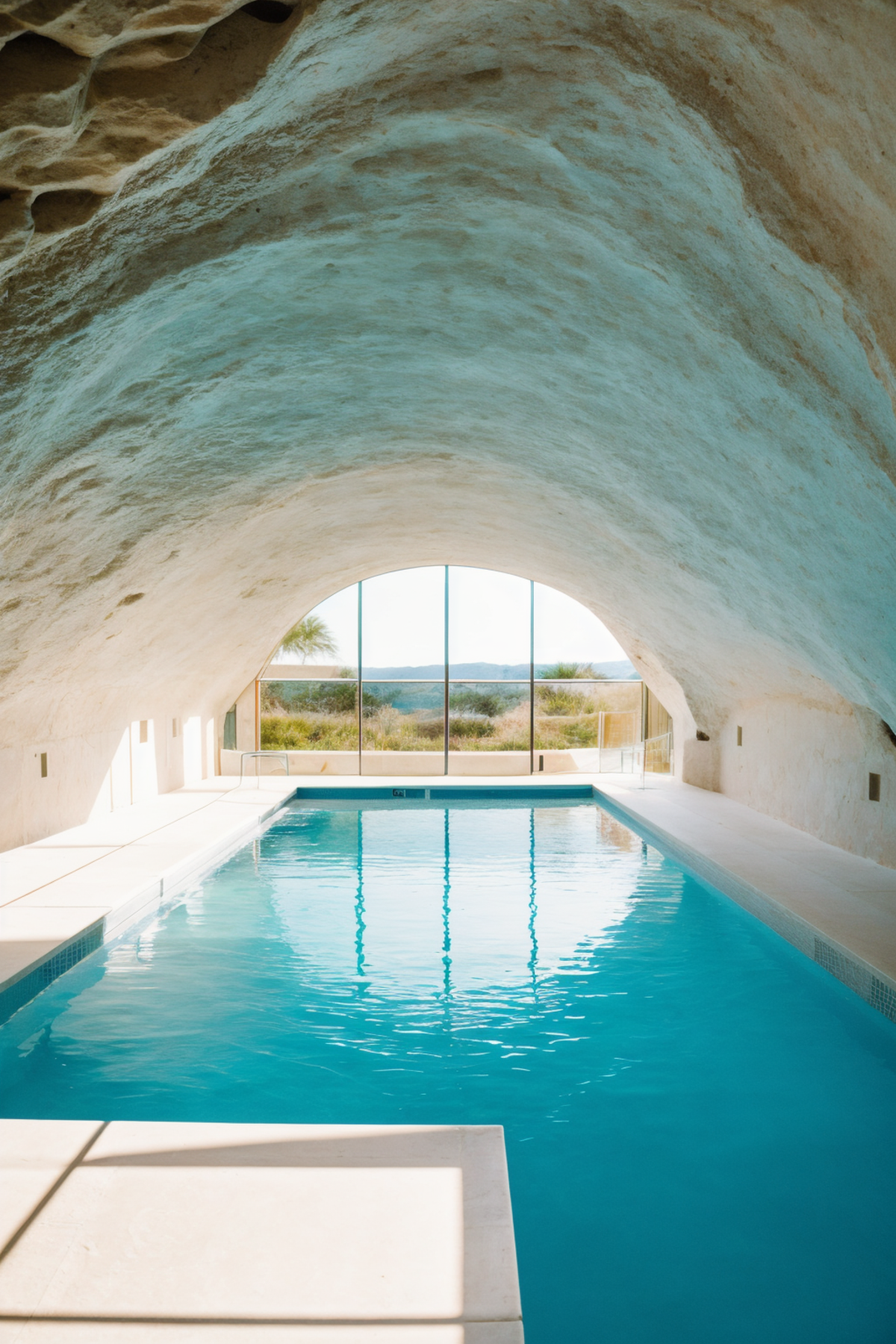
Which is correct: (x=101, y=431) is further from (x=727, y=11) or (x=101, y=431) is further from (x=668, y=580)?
(x=668, y=580)

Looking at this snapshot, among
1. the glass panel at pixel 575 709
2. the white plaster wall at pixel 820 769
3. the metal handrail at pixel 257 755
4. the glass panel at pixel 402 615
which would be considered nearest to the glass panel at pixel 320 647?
the glass panel at pixel 402 615

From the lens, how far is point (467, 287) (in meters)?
4.27

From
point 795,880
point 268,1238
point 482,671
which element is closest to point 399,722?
point 482,671

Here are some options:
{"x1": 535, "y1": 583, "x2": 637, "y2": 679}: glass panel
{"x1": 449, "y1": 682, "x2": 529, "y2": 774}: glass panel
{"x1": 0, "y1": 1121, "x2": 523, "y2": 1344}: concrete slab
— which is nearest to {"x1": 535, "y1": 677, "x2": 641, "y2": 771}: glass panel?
{"x1": 449, "y1": 682, "x2": 529, "y2": 774}: glass panel

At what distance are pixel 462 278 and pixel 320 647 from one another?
22.6m

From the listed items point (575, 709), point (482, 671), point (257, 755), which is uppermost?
Result: point (482, 671)

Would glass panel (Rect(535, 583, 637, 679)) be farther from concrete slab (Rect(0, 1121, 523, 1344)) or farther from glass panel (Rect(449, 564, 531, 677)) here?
concrete slab (Rect(0, 1121, 523, 1344))

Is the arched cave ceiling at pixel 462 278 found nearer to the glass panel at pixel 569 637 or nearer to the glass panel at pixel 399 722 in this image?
the glass panel at pixel 399 722

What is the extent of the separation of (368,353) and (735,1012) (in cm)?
419

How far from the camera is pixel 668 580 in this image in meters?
8.73

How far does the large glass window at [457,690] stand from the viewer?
1664cm

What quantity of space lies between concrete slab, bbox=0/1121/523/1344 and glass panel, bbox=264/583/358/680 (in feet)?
73.3

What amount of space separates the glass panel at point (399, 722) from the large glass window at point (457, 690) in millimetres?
64

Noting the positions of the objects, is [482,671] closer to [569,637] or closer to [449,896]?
[569,637]
